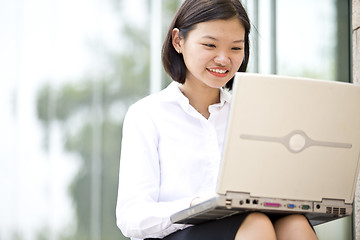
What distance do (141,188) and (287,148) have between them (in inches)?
21.4

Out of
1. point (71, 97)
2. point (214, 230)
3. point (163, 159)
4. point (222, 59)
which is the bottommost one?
point (214, 230)

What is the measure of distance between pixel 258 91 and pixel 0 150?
283 cm

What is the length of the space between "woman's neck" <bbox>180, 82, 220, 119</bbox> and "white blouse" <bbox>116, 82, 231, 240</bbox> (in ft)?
0.13

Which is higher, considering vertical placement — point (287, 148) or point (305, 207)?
point (287, 148)

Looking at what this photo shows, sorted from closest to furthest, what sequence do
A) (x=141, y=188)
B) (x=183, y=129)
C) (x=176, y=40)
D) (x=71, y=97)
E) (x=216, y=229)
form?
(x=216, y=229)
(x=141, y=188)
(x=183, y=129)
(x=176, y=40)
(x=71, y=97)

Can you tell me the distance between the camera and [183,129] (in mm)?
2229

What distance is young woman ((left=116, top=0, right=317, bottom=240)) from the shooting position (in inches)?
80.9

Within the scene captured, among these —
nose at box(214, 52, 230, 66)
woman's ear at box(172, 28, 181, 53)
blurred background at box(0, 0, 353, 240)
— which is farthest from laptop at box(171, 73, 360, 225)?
blurred background at box(0, 0, 353, 240)

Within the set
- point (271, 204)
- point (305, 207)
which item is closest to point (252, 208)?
point (271, 204)

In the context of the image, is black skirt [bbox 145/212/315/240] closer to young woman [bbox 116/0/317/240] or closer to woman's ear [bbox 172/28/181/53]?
young woman [bbox 116/0/317/240]

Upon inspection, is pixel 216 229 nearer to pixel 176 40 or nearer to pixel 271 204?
pixel 271 204

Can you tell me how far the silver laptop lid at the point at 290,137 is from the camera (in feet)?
5.44

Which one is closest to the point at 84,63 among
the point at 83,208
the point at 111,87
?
the point at 111,87

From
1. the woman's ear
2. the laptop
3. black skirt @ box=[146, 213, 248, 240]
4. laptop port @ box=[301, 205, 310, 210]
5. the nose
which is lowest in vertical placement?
black skirt @ box=[146, 213, 248, 240]
